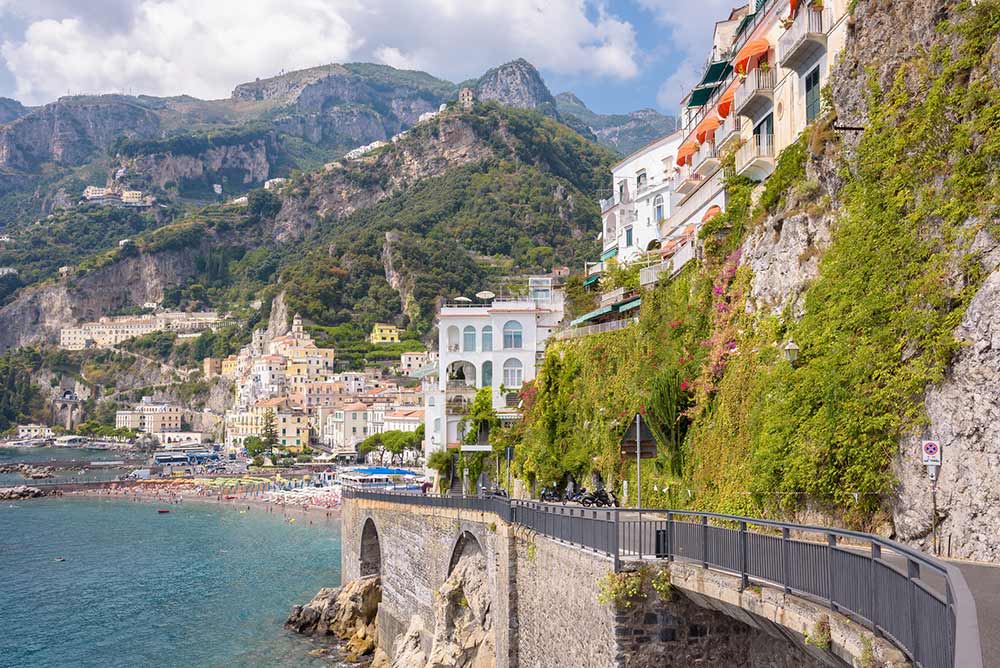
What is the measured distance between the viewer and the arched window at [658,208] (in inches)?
1674

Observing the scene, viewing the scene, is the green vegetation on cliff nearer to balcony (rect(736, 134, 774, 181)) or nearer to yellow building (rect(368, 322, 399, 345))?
balcony (rect(736, 134, 774, 181))

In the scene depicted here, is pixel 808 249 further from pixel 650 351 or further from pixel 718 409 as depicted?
pixel 650 351

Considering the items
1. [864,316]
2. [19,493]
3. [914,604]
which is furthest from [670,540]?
[19,493]

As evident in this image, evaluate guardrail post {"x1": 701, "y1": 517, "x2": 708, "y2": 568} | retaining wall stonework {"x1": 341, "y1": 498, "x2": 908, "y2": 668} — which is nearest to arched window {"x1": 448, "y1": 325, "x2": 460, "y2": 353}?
retaining wall stonework {"x1": 341, "y1": 498, "x2": 908, "y2": 668}

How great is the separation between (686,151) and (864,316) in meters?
20.9

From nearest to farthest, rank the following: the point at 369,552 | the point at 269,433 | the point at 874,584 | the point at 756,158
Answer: the point at 874,584
the point at 756,158
the point at 369,552
the point at 269,433

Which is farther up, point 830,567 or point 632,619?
Result: point 830,567

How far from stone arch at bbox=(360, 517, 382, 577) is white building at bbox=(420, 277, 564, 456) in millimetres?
8316

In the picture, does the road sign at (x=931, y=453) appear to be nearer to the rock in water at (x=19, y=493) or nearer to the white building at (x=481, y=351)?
the white building at (x=481, y=351)

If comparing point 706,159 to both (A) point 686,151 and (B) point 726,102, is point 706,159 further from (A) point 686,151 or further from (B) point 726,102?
A: (A) point 686,151

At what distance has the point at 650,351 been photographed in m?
23.6

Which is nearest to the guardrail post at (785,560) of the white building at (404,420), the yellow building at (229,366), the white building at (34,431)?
the white building at (404,420)

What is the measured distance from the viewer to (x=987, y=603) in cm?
708

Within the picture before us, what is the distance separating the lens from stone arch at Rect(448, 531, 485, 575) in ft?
78.7
